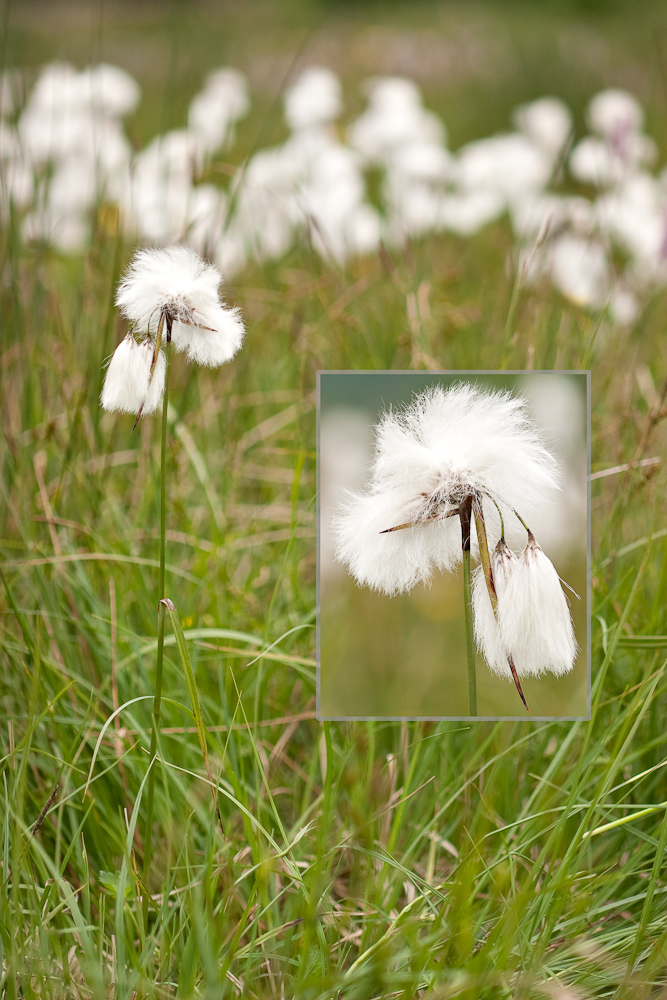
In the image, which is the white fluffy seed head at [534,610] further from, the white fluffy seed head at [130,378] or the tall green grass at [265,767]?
the white fluffy seed head at [130,378]

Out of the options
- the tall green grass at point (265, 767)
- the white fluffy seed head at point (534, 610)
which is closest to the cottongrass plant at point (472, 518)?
the white fluffy seed head at point (534, 610)

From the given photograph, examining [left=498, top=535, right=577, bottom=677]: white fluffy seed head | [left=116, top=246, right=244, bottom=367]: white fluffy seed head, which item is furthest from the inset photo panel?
[left=116, top=246, right=244, bottom=367]: white fluffy seed head

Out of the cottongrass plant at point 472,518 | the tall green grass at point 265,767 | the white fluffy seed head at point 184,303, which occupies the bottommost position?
the tall green grass at point 265,767

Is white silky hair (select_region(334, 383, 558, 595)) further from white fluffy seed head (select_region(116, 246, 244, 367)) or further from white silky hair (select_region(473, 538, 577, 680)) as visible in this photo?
white fluffy seed head (select_region(116, 246, 244, 367))

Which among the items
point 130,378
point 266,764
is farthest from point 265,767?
point 130,378

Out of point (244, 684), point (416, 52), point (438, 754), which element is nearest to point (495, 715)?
point (438, 754)

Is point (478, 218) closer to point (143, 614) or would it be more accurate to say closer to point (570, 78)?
point (143, 614)

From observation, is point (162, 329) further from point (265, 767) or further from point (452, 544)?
point (265, 767)
